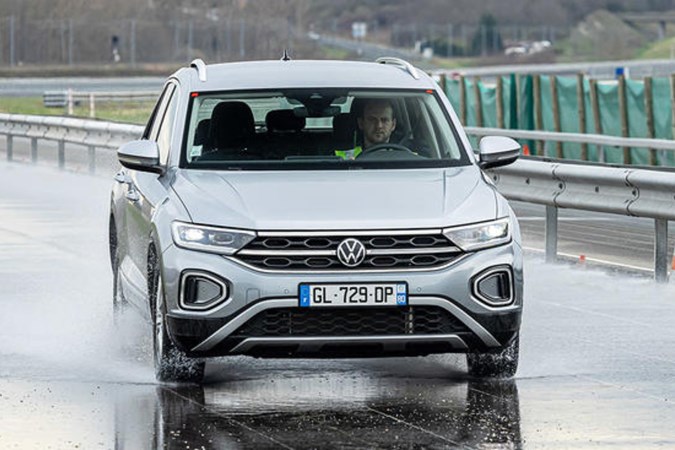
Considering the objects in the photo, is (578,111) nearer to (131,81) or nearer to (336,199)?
(336,199)

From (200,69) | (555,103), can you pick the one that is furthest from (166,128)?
(555,103)

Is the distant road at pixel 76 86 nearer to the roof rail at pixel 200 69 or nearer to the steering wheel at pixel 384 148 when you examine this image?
the roof rail at pixel 200 69

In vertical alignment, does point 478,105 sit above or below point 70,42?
above

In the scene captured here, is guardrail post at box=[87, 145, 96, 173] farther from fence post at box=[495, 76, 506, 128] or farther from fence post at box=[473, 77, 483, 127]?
fence post at box=[473, 77, 483, 127]

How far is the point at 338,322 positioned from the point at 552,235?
762cm

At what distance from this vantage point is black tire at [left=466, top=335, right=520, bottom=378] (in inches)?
378

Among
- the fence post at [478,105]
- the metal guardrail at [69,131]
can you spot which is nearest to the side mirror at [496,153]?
the metal guardrail at [69,131]

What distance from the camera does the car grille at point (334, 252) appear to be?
900 cm

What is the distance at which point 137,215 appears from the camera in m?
10.6

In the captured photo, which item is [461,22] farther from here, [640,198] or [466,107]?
[640,198]

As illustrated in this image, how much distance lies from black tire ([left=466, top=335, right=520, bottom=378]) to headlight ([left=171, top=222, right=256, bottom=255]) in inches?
54.3

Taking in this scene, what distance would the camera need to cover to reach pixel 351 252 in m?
9.00

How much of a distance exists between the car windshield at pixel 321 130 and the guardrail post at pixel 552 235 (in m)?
5.68

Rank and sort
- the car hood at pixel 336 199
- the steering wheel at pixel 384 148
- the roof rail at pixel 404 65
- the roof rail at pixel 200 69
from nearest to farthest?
the car hood at pixel 336 199, the steering wheel at pixel 384 148, the roof rail at pixel 200 69, the roof rail at pixel 404 65
